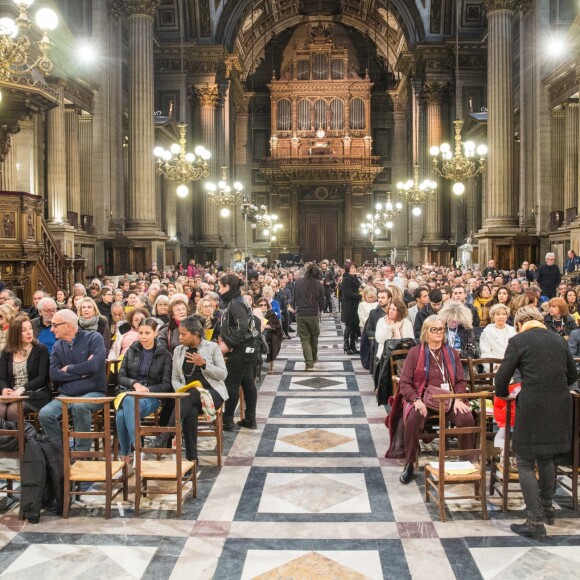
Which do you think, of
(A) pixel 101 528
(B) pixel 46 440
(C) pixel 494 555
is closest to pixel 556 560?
(C) pixel 494 555

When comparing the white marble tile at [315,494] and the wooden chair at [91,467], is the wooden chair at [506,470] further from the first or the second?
the wooden chair at [91,467]

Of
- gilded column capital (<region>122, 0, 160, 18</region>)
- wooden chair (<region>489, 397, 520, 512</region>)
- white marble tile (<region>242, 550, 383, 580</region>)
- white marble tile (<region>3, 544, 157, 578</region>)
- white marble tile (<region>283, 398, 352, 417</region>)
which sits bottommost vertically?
white marble tile (<region>242, 550, 383, 580</region>)

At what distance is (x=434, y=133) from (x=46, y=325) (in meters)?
27.0

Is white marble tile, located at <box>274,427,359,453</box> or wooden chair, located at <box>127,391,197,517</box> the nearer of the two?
wooden chair, located at <box>127,391,197,517</box>

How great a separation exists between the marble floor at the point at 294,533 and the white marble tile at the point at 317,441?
0.33 feet

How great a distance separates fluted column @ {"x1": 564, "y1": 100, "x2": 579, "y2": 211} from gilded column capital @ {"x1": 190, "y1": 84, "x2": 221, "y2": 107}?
1722 cm

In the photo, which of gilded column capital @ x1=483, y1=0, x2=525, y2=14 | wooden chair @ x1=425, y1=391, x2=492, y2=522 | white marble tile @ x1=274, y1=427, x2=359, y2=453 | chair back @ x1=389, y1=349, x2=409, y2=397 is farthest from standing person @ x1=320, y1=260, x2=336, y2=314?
wooden chair @ x1=425, y1=391, x2=492, y2=522

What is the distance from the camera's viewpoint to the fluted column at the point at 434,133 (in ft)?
106

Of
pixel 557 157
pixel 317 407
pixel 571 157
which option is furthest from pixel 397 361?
pixel 557 157

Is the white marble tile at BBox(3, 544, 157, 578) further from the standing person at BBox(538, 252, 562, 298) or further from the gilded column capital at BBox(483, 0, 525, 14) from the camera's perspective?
the gilded column capital at BBox(483, 0, 525, 14)

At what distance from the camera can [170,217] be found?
31.1 metres

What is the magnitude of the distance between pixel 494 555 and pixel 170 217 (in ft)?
90.9

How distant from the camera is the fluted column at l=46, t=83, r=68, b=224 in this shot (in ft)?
60.4

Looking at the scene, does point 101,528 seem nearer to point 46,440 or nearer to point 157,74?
point 46,440
